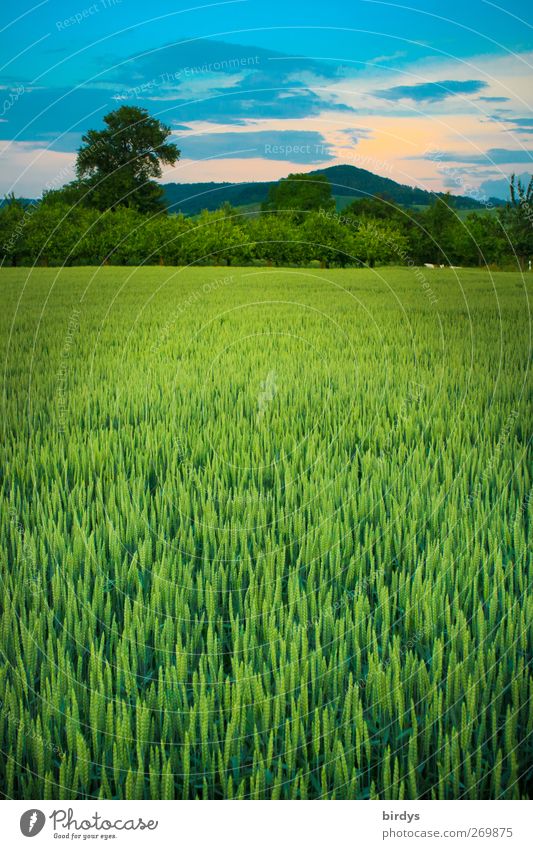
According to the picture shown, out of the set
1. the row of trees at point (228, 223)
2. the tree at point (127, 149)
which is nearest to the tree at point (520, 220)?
the row of trees at point (228, 223)

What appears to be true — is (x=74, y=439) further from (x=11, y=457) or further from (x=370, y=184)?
(x=370, y=184)

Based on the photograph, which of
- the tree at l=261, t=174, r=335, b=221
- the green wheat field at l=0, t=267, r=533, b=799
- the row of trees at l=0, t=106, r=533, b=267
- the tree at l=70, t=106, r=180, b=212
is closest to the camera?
the green wheat field at l=0, t=267, r=533, b=799

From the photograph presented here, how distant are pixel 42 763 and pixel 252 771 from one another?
1.59ft

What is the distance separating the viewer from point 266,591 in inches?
85.3

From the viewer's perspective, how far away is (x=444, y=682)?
6.03 ft

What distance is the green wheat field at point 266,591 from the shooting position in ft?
5.48

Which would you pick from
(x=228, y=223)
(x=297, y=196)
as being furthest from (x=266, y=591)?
(x=228, y=223)
